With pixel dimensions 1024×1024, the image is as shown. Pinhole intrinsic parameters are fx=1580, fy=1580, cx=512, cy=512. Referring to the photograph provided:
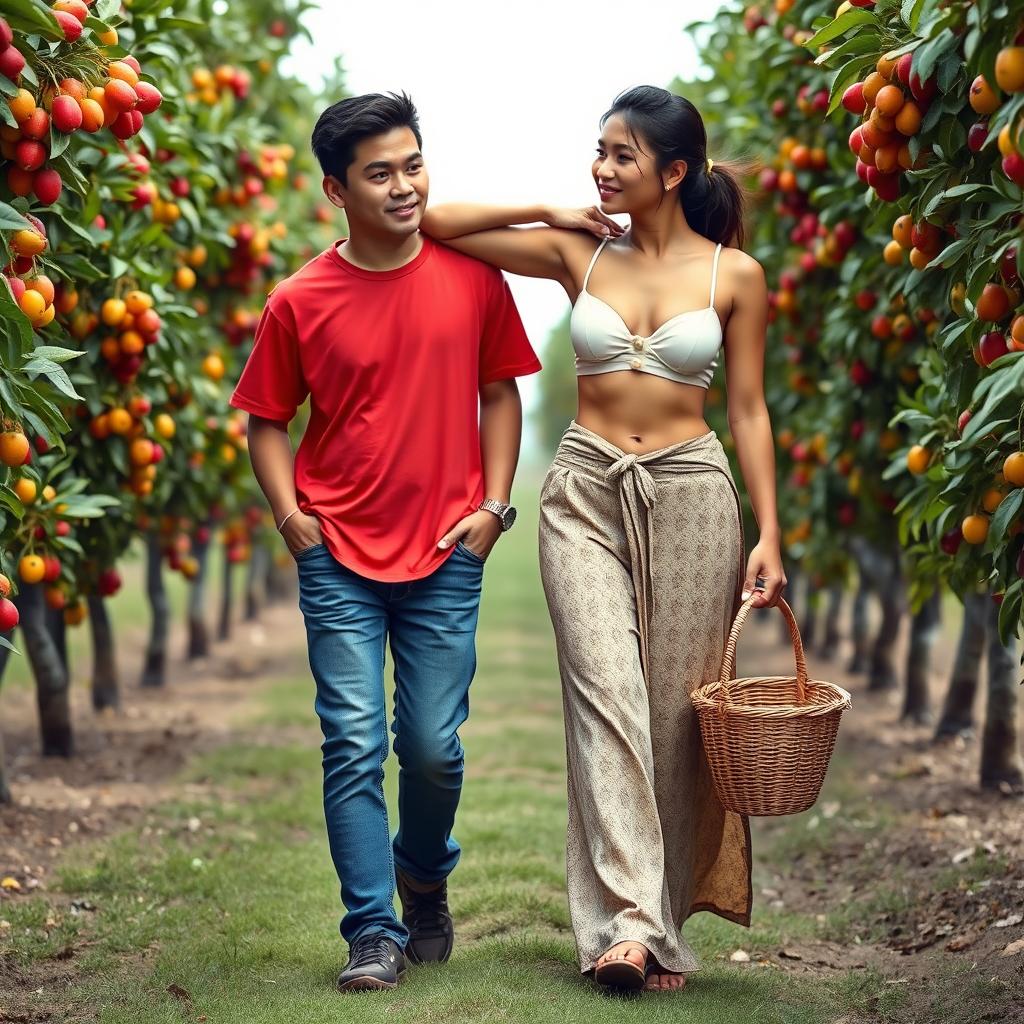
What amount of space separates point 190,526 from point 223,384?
2.74 feet

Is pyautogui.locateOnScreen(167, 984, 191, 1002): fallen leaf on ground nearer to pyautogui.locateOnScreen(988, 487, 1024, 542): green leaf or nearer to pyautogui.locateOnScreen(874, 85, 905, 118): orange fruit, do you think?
pyautogui.locateOnScreen(988, 487, 1024, 542): green leaf

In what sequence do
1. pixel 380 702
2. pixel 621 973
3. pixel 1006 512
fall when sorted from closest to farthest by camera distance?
pixel 1006 512 → pixel 621 973 → pixel 380 702

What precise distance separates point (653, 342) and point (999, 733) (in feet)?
12.3

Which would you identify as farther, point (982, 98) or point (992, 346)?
point (992, 346)

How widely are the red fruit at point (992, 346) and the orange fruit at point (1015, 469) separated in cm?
27

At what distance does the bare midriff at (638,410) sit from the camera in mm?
4426

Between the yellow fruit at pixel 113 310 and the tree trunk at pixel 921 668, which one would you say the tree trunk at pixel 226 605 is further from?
the yellow fruit at pixel 113 310

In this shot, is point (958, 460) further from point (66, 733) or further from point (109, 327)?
point (66, 733)

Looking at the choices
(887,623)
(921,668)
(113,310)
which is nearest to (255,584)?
(887,623)

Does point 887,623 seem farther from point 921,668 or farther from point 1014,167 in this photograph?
point 1014,167

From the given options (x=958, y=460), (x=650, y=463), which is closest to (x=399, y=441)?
(x=650, y=463)

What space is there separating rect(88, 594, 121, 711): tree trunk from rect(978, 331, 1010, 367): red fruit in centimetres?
687

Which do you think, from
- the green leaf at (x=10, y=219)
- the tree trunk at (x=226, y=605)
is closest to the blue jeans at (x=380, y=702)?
the green leaf at (x=10, y=219)

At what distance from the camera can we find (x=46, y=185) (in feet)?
14.1
